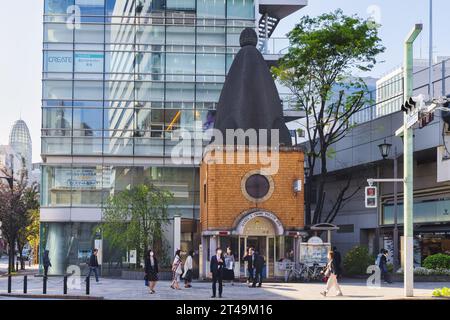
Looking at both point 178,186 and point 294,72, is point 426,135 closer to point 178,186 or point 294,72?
point 294,72

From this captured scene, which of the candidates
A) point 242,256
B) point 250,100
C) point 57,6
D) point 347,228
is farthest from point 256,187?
point 57,6

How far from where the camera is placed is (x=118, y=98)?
1965 inches

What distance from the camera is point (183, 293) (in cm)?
2869

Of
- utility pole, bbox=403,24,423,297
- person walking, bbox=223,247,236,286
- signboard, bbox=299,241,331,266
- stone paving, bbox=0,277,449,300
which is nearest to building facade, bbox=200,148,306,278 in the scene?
signboard, bbox=299,241,331,266

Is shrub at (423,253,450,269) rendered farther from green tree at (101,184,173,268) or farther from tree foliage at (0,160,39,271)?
tree foliage at (0,160,39,271)

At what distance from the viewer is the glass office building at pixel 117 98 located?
163 feet

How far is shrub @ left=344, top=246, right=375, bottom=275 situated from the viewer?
4075 centimetres

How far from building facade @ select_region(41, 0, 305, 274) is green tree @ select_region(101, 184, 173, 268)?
5.26 m

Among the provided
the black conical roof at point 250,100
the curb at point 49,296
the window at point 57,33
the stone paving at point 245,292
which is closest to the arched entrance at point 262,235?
the stone paving at point 245,292

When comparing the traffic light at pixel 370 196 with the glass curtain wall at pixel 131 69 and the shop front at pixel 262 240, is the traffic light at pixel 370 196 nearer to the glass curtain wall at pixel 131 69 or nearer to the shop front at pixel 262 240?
the shop front at pixel 262 240

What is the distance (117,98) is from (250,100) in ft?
40.6

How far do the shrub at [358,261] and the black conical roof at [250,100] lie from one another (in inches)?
268

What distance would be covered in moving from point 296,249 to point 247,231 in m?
2.59
